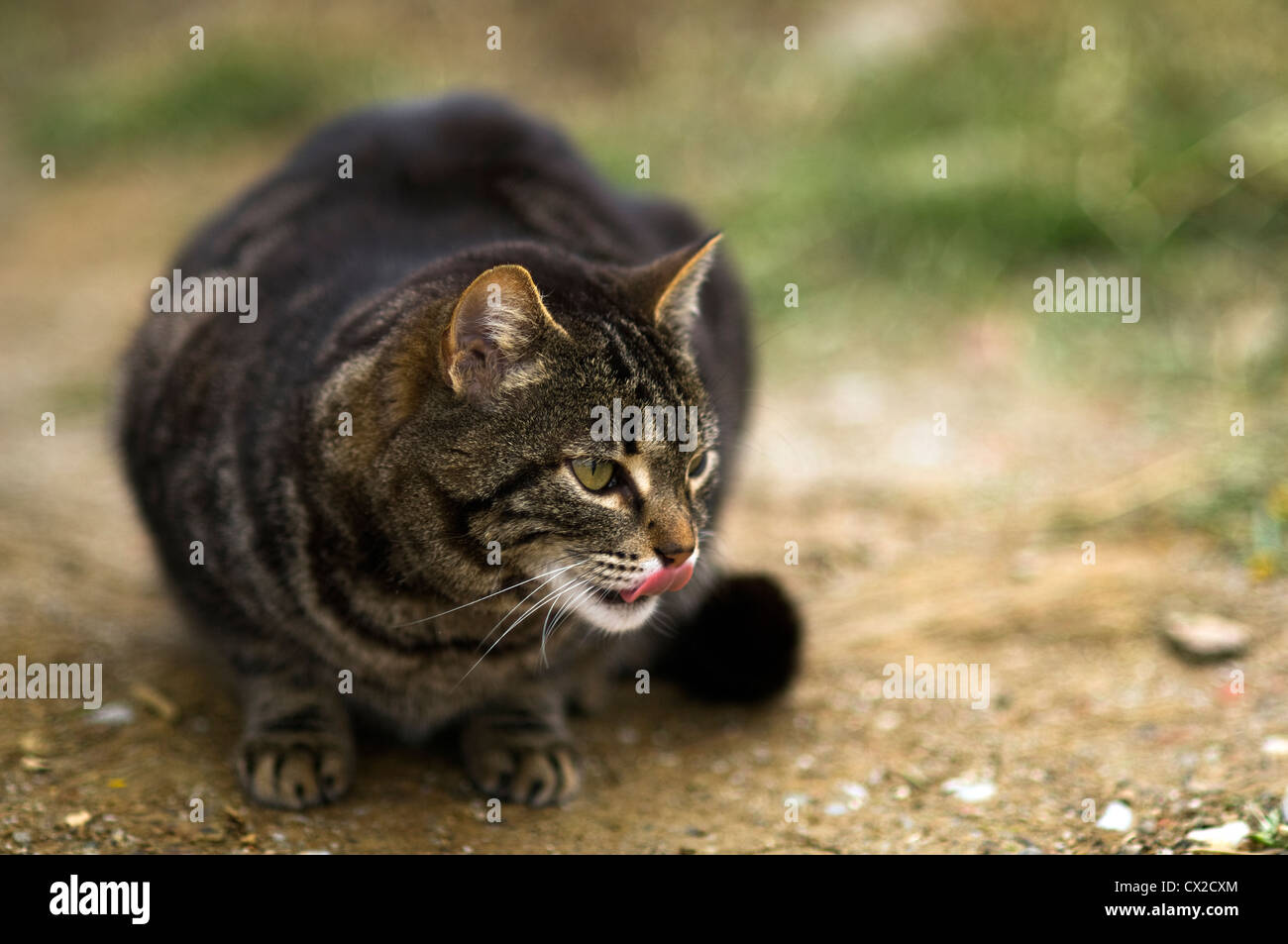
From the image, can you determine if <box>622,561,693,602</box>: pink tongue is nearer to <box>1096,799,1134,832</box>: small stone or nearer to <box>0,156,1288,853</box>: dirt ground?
<box>0,156,1288,853</box>: dirt ground

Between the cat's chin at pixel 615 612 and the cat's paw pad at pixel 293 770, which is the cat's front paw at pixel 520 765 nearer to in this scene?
the cat's paw pad at pixel 293 770

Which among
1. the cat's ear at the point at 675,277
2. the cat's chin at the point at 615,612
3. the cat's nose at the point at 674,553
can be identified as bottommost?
the cat's chin at the point at 615,612

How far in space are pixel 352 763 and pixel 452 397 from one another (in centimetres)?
88

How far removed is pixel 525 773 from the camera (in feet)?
8.10

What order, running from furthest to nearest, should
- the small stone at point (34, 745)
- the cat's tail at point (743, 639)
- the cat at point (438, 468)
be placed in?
the cat's tail at point (743, 639), the small stone at point (34, 745), the cat at point (438, 468)

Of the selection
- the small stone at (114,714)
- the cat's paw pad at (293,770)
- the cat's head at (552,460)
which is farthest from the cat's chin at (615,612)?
the small stone at (114,714)

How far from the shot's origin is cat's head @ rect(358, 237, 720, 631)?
81.0 inches

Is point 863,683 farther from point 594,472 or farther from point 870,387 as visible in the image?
point 870,387

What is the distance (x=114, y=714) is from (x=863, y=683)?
1.67 metres

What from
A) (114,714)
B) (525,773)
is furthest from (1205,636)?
(114,714)

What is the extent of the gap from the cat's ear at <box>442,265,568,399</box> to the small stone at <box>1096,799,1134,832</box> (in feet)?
4.41

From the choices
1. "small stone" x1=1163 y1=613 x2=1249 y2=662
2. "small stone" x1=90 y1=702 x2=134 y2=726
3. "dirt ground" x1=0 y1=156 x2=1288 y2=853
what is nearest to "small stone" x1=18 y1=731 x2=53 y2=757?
"dirt ground" x1=0 y1=156 x2=1288 y2=853

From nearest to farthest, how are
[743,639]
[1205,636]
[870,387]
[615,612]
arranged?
[615,612] → [743,639] → [1205,636] → [870,387]

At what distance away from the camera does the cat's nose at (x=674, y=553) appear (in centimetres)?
207
